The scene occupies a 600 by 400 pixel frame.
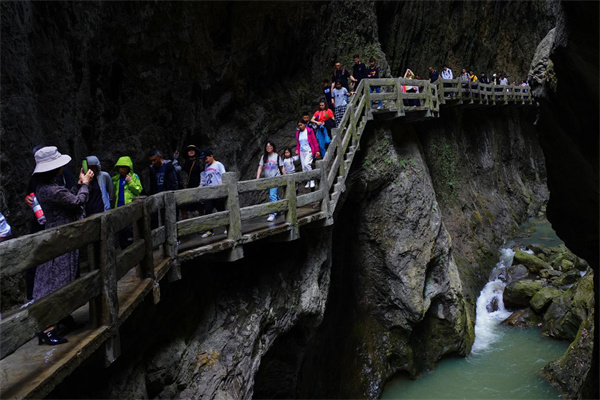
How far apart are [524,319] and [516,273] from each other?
133 inches

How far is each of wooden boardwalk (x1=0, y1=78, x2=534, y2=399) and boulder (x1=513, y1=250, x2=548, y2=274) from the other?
15.2 meters

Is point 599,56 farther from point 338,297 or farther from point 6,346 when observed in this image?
point 338,297

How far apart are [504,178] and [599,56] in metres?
26.8

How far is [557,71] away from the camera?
6.87 m

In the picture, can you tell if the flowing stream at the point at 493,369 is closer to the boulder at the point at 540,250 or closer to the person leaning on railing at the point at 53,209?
the boulder at the point at 540,250

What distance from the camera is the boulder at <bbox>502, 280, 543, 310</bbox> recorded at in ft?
65.4

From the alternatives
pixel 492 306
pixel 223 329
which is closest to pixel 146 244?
pixel 223 329

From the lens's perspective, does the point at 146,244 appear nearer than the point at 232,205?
Yes

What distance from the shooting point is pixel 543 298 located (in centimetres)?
1900

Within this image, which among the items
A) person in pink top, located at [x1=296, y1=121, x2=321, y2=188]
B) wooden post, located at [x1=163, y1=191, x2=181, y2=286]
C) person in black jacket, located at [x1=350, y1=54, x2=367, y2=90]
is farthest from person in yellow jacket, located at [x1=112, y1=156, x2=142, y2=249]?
person in black jacket, located at [x1=350, y1=54, x2=367, y2=90]

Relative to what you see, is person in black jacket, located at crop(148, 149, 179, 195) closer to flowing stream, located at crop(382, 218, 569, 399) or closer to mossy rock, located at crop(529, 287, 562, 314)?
flowing stream, located at crop(382, 218, 569, 399)

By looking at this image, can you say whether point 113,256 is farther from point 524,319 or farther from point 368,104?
point 524,319

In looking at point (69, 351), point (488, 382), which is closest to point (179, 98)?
point (69, 351)

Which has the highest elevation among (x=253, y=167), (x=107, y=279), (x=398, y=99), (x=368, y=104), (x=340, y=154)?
(x=398, y=99)
